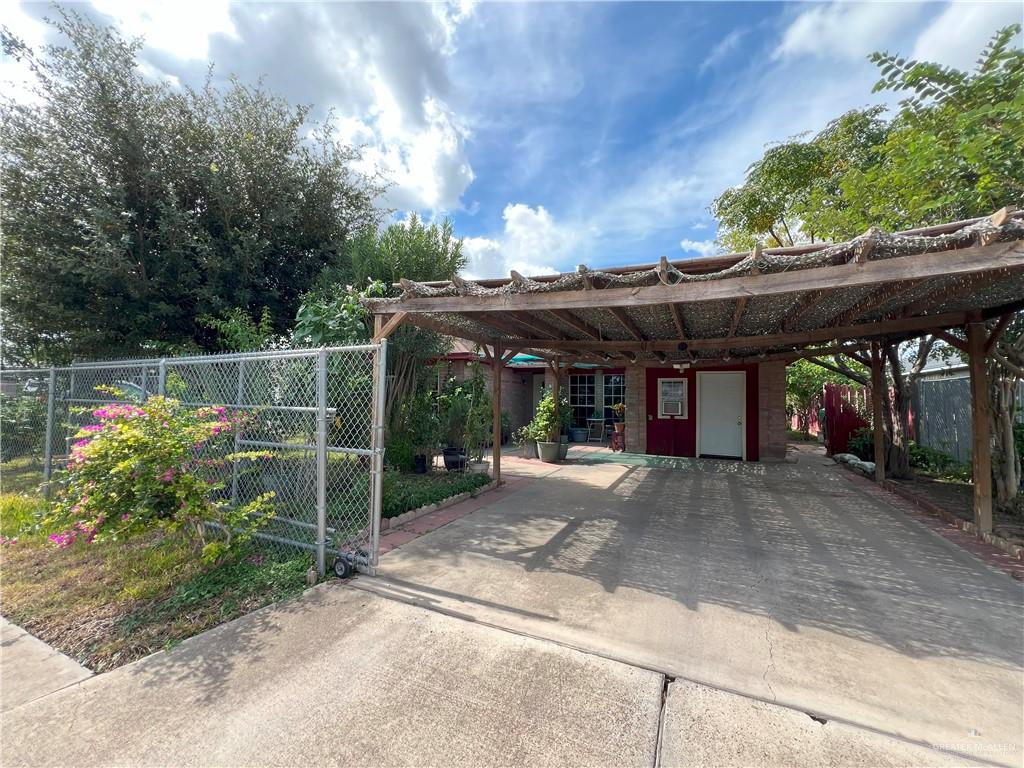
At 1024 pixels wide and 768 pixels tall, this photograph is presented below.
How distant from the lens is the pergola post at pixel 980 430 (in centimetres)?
444

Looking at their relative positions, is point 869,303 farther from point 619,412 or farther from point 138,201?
point 138,201

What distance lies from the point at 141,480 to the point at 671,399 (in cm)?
1023

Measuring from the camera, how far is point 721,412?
10.3 meters

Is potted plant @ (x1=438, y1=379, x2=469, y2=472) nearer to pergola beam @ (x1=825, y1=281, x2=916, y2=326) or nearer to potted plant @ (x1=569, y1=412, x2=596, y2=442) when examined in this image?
pergola beam @ (x1=825, y1=281, x2=916, y2=326)

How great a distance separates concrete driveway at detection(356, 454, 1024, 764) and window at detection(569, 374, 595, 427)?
295 inches

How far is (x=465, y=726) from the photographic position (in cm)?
193

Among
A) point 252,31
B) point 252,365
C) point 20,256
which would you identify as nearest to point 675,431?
point 252,365

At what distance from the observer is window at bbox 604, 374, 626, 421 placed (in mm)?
12664

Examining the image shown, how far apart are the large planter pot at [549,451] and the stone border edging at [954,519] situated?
567 cm

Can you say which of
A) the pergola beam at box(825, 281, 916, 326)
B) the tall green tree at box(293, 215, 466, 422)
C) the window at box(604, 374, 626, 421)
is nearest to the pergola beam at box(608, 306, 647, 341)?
the pergola beam at box(825, 281, 916, 326)

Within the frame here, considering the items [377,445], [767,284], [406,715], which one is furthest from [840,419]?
[406,715]

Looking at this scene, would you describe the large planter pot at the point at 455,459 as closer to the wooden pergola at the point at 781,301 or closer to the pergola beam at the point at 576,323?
the wooden pergola at the point at 781,301

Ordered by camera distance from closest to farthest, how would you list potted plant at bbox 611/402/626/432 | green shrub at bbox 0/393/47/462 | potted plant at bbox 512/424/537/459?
green shrub at bbox 0/393/47/462
potted plant at bbox 512/424/537/459
potted plant at bbox 611/402/626/432

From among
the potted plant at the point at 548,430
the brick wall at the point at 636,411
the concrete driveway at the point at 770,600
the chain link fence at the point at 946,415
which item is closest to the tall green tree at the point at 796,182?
the chain link fence at the point at 946,415
